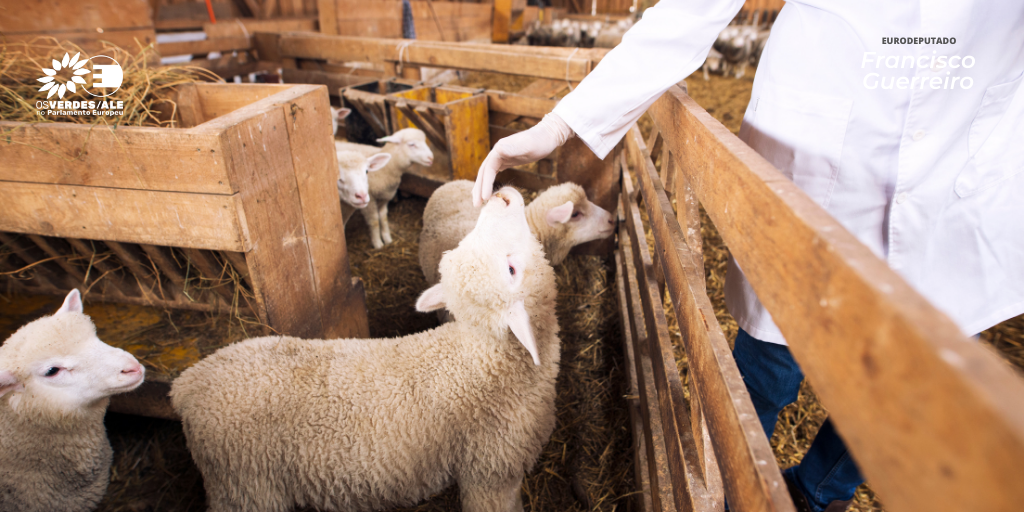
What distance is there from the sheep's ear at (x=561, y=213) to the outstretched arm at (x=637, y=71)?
3.53 ft

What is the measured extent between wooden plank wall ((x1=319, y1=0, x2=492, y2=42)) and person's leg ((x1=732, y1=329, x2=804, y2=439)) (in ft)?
22.0

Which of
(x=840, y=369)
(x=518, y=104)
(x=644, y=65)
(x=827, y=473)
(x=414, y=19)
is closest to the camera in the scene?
(x=840, y=369)

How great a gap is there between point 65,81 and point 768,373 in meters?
3.48

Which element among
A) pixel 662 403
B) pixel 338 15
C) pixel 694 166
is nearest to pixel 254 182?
pixel 694 166

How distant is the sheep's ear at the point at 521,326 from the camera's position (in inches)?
61.5

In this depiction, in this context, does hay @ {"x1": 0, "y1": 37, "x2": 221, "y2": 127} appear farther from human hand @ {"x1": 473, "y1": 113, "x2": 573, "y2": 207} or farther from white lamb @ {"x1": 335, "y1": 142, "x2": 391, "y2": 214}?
human hand @ {"x1": 473, "y1": 113, "x2": 573, "y2": 207}

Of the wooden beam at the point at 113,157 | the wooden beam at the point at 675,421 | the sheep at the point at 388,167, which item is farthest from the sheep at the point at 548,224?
the wooden beam at the point at 113,157

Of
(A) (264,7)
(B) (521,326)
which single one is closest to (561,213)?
(B) (521,326)

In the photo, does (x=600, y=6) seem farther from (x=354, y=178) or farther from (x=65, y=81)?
(x=65, y=81)

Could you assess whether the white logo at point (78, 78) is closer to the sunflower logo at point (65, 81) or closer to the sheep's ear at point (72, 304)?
the sunflower logo at point (65, 81)

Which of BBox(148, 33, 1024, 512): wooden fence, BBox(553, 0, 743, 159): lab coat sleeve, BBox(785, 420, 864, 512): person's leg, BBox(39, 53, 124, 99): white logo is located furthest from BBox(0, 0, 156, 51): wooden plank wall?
BBox(785, 420, 864, 512): person's leg

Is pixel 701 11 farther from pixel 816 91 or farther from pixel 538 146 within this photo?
pixel 538 146

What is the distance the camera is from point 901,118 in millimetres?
1209

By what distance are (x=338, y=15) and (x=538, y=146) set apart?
6136mm
